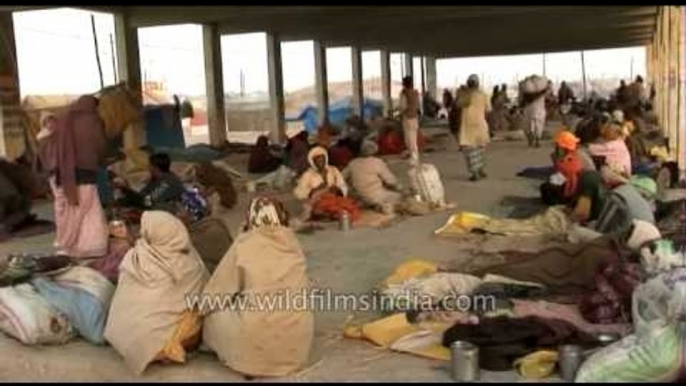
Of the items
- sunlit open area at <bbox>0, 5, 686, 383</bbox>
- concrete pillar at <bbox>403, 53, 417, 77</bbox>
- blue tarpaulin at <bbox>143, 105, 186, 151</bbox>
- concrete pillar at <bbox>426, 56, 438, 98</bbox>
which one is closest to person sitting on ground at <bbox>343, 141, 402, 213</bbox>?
sunlit open area at <bbox>0, 5, 686, 383</bbox>

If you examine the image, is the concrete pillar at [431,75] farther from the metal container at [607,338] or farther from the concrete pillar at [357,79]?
the metal container at [607,338]

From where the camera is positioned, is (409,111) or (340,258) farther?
(409,111)

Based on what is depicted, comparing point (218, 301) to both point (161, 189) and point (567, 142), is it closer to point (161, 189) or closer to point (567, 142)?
point (161, 189)

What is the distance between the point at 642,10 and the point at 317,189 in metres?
14.4

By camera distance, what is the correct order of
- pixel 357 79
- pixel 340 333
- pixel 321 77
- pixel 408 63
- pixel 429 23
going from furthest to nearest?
pixel 408 63 → pixel 357 79 → pixel 321 77 → pixel 429 23 → pixel 340 333

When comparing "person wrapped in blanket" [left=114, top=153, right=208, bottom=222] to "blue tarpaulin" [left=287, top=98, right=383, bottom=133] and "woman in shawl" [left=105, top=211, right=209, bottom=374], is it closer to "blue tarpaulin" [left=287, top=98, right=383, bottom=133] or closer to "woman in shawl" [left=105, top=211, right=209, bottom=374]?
"woman in shawl" [left=105, top=211, right=209, bottom=374]

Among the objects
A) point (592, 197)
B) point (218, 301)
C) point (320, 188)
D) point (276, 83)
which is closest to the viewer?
point (218, 301)

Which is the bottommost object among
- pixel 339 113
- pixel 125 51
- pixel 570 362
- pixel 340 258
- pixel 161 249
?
pixel 339 113

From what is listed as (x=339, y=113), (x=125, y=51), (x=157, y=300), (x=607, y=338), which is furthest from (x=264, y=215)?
(x=339, y=113)

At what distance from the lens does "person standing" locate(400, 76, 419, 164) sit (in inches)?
506

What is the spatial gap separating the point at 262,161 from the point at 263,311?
356 inches

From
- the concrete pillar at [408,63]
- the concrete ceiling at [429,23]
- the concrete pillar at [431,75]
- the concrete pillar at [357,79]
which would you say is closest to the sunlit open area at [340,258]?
the concrete ceiling at [429,23]

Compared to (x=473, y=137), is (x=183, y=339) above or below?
below

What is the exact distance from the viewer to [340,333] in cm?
465
